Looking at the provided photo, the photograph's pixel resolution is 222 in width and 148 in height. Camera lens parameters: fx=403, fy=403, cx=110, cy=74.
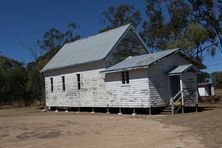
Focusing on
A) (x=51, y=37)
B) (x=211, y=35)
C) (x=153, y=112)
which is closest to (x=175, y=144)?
(x=153, y=112)

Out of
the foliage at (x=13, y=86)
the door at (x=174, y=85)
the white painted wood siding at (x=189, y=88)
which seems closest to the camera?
the white painted wood siding at (x=189, y=88)

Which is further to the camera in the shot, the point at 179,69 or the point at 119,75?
the point at 119,75

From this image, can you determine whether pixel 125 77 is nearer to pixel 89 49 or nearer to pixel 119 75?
pixel 119 75

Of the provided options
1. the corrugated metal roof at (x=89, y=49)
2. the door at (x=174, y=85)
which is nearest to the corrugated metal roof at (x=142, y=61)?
the door at (x=174, y=85)

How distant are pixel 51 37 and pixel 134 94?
142ft

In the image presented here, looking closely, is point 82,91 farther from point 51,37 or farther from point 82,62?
point 51,37

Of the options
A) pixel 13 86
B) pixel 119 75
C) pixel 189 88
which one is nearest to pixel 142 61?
pixel 119 75

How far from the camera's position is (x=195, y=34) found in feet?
148

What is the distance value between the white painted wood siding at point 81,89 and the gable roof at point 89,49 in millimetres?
579

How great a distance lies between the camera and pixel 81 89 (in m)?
34.7

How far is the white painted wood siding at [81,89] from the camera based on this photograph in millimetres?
32347

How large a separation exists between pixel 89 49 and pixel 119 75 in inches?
267

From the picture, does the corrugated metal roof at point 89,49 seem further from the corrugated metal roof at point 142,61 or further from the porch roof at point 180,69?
the porch roof at point 180,69

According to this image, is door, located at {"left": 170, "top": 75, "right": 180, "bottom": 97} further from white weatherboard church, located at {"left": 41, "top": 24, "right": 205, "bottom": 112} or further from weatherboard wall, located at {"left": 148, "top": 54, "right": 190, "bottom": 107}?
weatherboard wall, located at {"left": 148, "top": 54, "right": 190, "bottom": 107}
